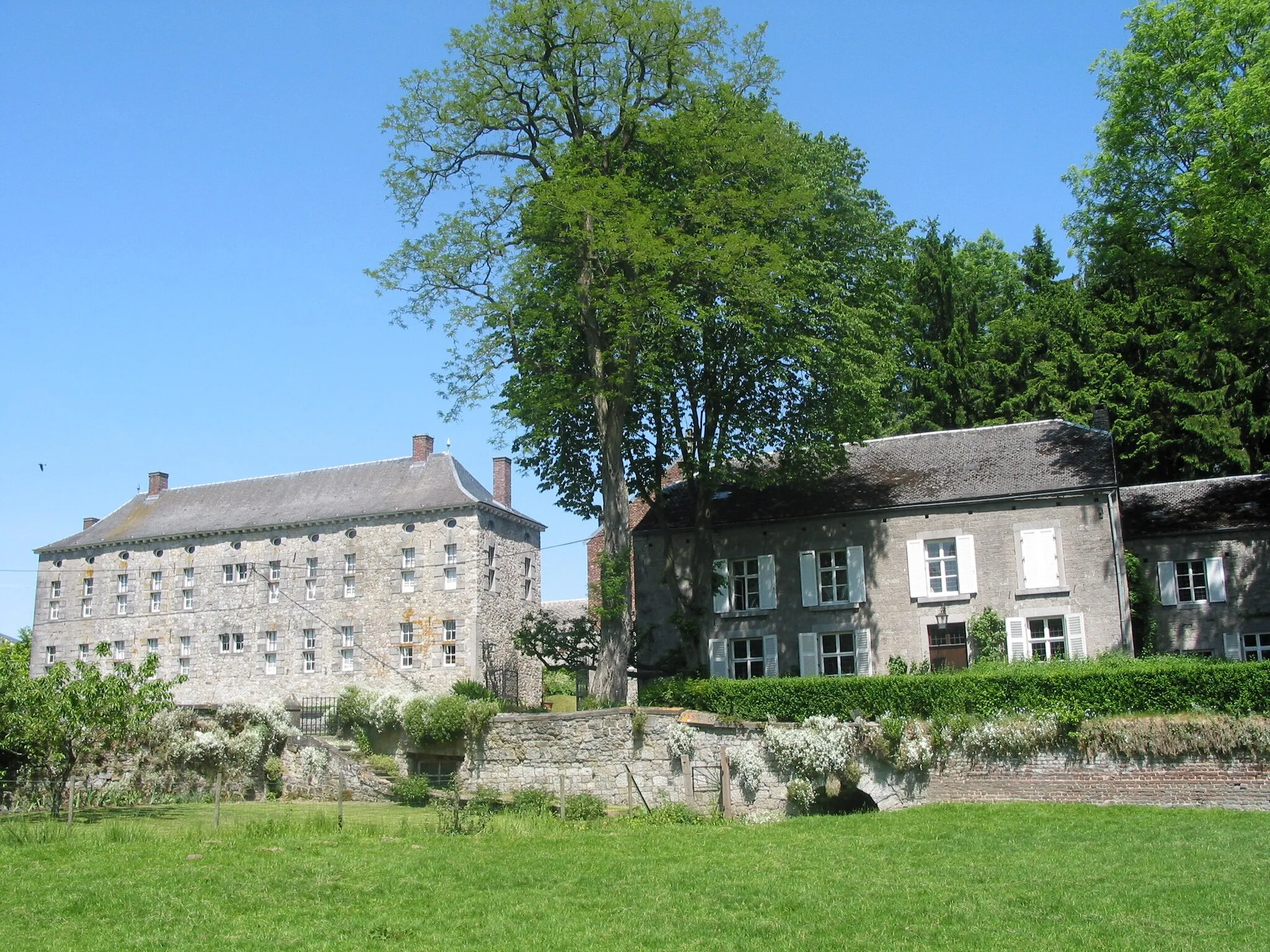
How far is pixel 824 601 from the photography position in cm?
2909

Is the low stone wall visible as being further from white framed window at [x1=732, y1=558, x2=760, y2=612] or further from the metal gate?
white framed window at [x1=732, y1=558, x2=760, y2=612]

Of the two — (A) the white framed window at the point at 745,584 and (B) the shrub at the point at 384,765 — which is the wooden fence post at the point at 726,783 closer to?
(B) the shrub at the point at 384,765

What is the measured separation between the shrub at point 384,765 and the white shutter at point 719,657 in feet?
28.4

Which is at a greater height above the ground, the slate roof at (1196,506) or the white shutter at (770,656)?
the slate roof at (1196,506)

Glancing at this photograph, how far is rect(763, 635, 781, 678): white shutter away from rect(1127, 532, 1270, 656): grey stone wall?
9.39 meters

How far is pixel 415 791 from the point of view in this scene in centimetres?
2317

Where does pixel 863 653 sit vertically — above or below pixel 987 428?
below

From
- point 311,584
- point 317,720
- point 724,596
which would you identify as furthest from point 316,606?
point 724,596

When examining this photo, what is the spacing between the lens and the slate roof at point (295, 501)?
40.7 meters

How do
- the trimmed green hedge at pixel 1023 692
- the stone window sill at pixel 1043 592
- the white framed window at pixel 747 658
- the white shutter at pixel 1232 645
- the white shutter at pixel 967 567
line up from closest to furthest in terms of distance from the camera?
the trimmed green hedge at pixel 1023 692 < the stone window sill at pixel 1043 592 < the white shutter at pixel 967 567 < the white shutter at pixel 1232 645 < the white framed window at pixel 747 658

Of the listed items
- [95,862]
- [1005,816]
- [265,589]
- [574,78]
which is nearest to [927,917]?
[1005,816]

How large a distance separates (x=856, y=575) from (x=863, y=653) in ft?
6.30

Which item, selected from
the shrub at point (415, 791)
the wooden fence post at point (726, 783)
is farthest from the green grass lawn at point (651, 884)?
the shrub at point (415, 791)

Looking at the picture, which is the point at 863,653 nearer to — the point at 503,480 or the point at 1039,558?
the point at 1039,558
